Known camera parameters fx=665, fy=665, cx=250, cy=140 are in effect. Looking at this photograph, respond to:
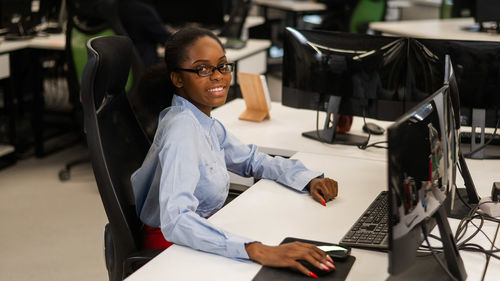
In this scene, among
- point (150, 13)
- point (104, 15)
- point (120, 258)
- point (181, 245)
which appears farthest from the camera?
point (150, 13)

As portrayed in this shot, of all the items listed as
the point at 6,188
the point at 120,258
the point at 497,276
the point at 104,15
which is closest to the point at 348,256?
the point at 497,276

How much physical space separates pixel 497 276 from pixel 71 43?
285cm

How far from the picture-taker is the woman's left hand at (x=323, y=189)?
5.91 feet

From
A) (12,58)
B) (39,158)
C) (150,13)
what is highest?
(150,13)

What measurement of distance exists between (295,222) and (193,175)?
290mm

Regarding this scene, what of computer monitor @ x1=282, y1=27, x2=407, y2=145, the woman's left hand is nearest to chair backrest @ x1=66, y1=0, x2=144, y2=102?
computer monitor @ x1=282, y1=27, x2=407, y2=145

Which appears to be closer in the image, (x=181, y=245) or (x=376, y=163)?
(x=181, y=245)

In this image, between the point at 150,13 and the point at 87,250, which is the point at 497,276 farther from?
the point at 150,13

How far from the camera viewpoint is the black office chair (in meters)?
1.66

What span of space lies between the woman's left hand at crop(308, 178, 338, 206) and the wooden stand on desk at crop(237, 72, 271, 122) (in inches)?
32.7

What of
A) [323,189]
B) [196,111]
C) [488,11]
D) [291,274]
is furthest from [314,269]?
[488,11]

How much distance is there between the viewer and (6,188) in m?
3.73

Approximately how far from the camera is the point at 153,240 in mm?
1766

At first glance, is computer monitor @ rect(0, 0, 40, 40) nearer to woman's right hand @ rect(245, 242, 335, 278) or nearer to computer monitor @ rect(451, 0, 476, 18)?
computer monitor @ rect(451, 0, 476, 18)
